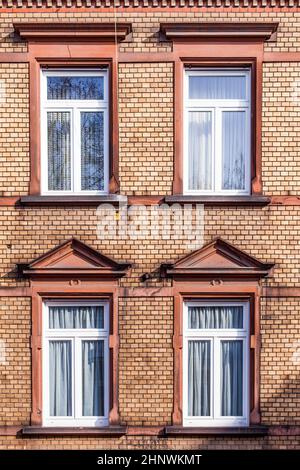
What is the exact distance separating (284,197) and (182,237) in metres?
1.36

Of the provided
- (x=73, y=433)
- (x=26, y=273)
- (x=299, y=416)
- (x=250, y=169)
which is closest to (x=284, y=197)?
(x=250, y=169)

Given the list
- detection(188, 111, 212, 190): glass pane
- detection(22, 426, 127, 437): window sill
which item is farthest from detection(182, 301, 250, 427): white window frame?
detection(188, 111, 212, 190): glass pane

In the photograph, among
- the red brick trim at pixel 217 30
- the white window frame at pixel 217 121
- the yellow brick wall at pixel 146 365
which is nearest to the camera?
the red brick trim at pixel 217 30

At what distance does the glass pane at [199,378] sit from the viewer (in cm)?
639

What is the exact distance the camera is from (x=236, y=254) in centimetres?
622

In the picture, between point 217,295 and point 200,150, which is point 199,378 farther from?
point 200,150

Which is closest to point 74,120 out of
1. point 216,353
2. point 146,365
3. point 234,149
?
point 234,149

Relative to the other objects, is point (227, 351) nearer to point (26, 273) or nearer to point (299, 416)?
point (299, 416)

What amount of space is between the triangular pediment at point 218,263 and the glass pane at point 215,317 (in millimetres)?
488

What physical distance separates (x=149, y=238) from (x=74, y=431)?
2.58m

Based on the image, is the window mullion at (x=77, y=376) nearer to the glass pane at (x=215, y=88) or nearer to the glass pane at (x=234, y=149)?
the glass pane at (x=234, y=149)

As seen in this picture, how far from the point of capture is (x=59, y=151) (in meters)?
6.48

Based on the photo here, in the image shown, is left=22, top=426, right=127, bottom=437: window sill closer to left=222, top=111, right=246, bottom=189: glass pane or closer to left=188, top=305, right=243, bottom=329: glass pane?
left=188, top=305, right=243, bottom=329: glass pane

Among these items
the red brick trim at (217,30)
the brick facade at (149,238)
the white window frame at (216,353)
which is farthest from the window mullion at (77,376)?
the red brick trim at (217,30)
